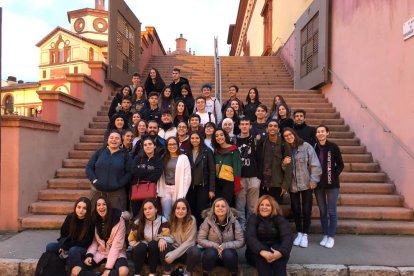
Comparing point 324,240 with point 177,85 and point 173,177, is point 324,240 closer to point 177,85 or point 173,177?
point 173,177

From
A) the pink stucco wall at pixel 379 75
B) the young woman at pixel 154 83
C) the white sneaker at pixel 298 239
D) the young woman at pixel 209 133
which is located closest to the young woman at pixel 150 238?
the young woman at pixel 209 133

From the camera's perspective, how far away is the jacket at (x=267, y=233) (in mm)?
4066

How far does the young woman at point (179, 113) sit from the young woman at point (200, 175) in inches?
41.6

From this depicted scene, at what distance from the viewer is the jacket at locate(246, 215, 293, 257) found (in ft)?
13.3

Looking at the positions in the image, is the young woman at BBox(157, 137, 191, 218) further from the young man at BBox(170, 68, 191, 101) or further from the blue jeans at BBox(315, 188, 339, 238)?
the young man at BBox(170, 68, 191, 101)

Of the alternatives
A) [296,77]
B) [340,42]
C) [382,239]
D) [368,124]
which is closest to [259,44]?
[296,77]

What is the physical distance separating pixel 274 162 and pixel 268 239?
46.3 inches

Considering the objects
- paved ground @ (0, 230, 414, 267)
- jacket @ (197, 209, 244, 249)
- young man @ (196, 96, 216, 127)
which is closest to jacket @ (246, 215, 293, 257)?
jacket @ (197, 209, 244, 249)

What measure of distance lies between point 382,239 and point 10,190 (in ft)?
17.9

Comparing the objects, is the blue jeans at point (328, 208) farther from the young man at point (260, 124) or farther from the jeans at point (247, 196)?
the young man at point (260, 124)

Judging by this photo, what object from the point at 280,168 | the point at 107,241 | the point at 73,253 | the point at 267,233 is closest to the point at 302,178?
the point at 280,168

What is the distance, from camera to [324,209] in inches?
200

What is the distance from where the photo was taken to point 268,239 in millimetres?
4191

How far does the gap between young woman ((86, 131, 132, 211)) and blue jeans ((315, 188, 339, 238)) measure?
2.58m
